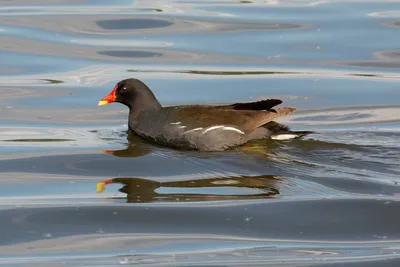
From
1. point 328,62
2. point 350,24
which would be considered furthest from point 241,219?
point 350,24

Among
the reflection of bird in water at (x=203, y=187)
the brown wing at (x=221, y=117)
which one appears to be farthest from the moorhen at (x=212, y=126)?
the reflection of bird in water at (x=203, y=187)

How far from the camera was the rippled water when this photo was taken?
24.4 ft

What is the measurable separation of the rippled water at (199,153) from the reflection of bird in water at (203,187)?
2 centimetres

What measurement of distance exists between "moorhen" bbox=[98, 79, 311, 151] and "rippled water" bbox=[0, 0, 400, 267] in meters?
0.16

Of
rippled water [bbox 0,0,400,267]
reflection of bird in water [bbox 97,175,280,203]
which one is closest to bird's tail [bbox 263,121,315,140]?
rippled water [bbox 0,0,400,267]

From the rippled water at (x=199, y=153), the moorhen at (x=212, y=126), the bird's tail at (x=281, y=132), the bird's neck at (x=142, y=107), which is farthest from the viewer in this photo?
the bird's neck at (x=142, y=107)

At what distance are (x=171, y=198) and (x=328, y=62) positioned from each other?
22.2 ft

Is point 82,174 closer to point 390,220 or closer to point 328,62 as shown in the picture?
point 390,220

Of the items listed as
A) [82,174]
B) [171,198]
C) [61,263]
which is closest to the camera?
[61,263]

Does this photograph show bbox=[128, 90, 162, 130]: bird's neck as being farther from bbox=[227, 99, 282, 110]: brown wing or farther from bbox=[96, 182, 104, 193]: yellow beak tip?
bbox=[96, 182, 104, 193]: yellow beak tip

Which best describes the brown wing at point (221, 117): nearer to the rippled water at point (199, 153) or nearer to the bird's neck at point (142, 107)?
the rippled water at point (199, 153)

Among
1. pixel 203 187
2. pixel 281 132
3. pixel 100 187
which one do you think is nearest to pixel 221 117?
pixel 281 132

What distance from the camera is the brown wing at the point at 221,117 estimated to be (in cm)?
1044

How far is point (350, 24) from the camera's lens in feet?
54.9
